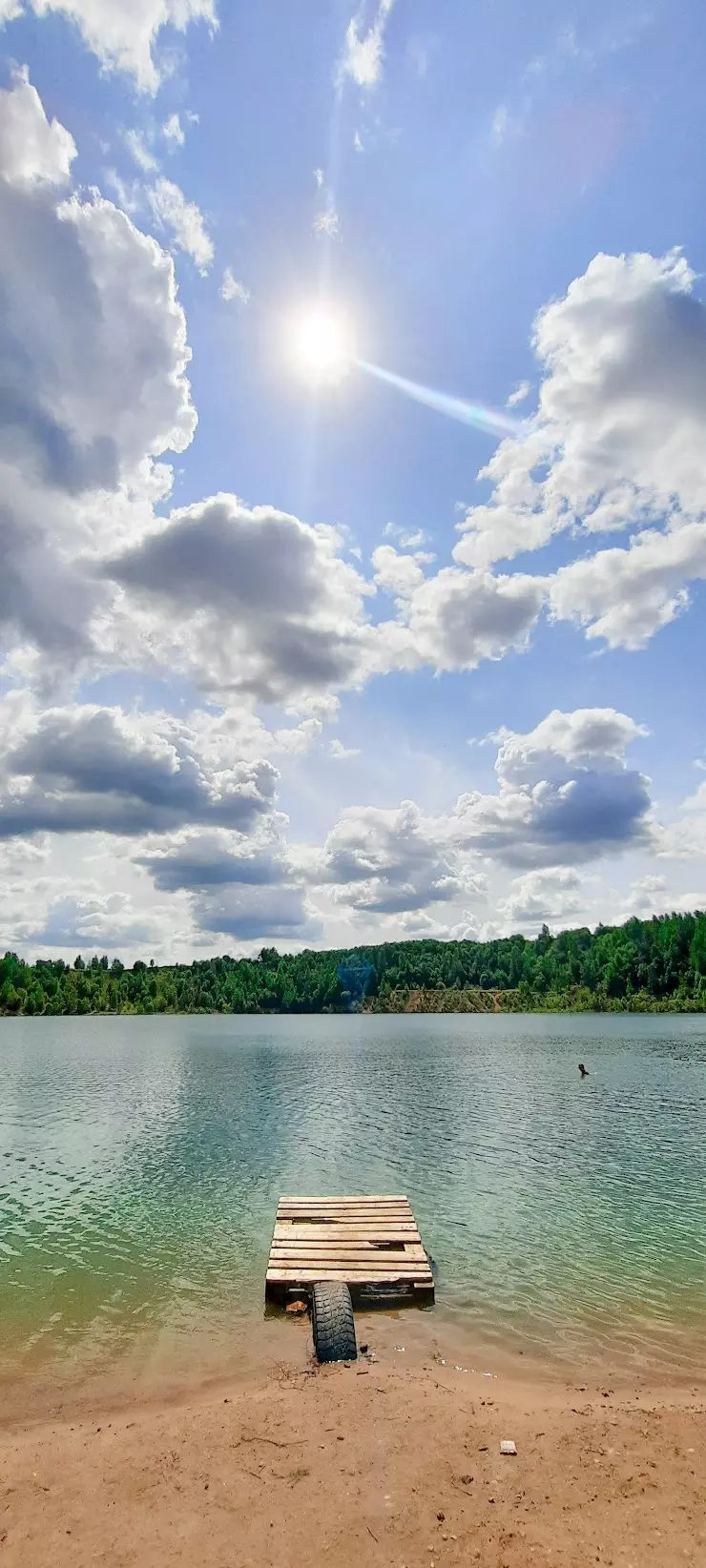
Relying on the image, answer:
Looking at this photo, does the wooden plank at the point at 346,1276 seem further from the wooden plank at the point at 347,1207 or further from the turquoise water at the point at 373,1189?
the wooden plank at the point at 347,1207

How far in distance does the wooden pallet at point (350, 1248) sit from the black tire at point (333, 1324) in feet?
5.15

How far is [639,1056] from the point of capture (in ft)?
303

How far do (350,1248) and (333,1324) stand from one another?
15.0 ft

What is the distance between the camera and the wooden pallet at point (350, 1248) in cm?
1858

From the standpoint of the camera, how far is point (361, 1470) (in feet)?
37.1

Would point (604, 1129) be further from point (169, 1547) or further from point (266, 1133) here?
point (169, 1547)

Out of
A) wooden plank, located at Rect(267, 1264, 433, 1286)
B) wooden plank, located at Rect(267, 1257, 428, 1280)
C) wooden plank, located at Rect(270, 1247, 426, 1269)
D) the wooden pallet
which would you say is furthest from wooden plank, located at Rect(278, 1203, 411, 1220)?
wooden plank, located at Rect(267, 1264, 433, 1286)

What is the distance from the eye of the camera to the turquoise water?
59.2 ft

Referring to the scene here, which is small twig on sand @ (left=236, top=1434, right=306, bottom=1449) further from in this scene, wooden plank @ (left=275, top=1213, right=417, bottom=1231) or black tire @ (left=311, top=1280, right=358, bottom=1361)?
wooden plank @ (left=275, top=1213, right=417, bottom=1231)

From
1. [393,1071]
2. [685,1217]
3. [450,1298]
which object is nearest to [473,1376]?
[450,1298]

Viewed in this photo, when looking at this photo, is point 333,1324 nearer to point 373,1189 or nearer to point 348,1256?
point 348,1256

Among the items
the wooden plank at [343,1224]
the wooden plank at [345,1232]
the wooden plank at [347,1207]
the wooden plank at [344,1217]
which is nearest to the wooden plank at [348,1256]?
the wooden plank at [345,1232]

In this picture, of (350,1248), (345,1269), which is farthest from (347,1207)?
(345,1269)

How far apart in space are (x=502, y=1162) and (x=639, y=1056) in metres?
67.2
